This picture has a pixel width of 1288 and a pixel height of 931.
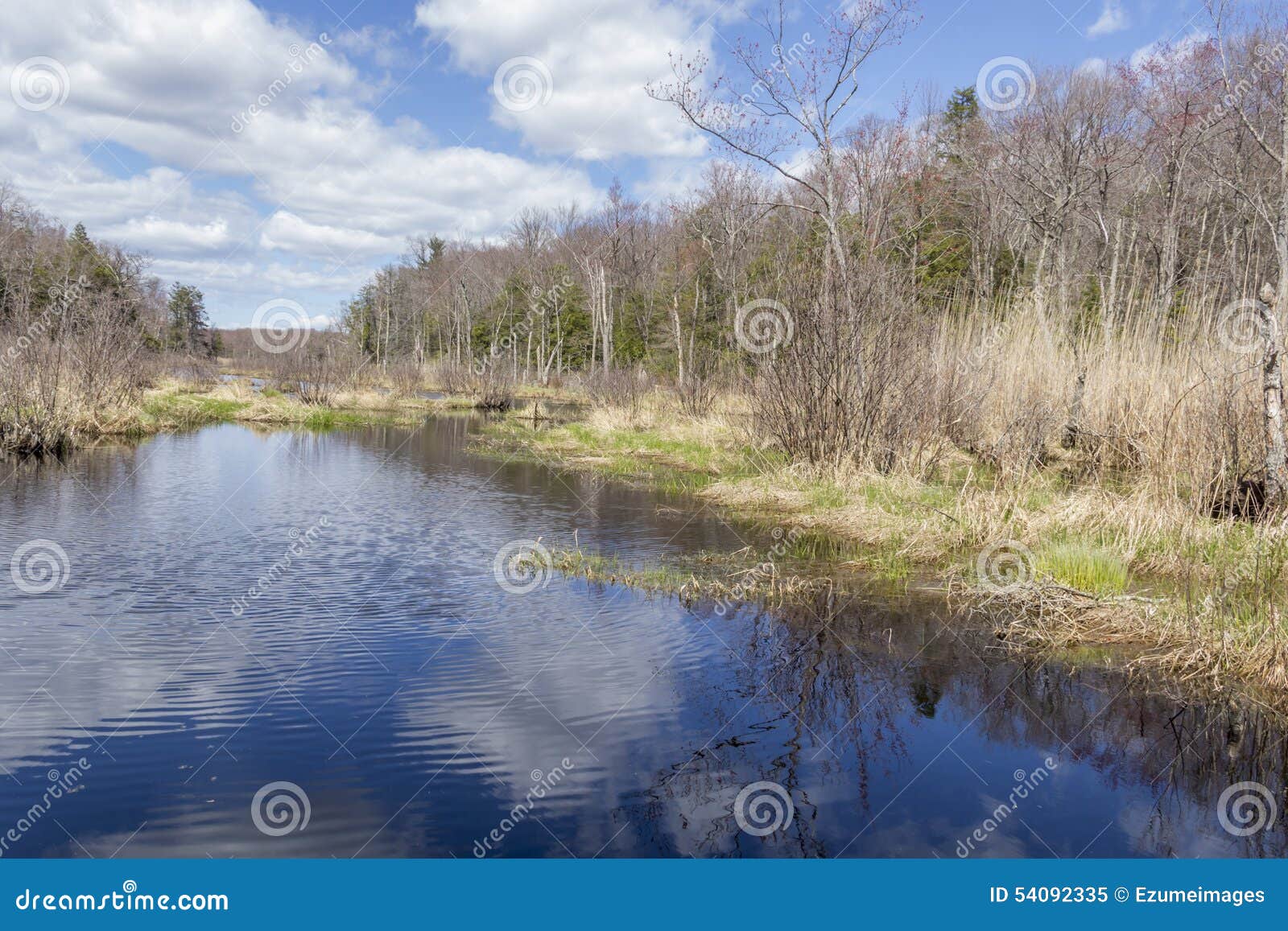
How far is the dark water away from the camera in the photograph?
3.89 m

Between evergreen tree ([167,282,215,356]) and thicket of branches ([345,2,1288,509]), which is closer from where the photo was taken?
→ thicket of branches ([345,2,1288,509])

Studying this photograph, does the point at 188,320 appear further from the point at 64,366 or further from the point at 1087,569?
the point at 1087,569

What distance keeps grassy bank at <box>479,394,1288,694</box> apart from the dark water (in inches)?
24.6

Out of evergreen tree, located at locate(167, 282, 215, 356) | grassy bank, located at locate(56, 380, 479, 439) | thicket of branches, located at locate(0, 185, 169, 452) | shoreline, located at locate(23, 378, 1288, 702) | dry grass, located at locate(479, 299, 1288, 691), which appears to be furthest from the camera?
evergreen tree, located at locate(167, 282, 215, 356)

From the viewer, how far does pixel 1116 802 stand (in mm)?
4223

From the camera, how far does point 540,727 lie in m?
5.03

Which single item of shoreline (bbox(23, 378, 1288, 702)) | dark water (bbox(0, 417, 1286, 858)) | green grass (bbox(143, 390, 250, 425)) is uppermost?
green grass (bbox(143, 390, 250, 425))

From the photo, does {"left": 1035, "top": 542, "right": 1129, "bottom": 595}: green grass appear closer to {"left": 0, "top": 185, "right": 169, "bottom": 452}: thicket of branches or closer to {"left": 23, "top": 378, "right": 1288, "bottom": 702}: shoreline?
{"left": 23, "top": 378, "right": 1288, "bottom": 702}: shoreline

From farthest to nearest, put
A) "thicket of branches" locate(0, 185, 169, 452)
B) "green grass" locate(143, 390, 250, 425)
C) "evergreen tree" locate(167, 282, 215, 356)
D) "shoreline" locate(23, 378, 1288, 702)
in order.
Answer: "evergreen tree" locate(167, 282, 215, 356), "green grass" locate(143, 390, 250, 425), "thicket of branches" locate(0, 185, 169, 452), "shoreline" locate(23, 378, 1288, 702)

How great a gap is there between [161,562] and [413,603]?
2986 mm

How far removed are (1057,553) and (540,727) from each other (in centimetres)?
492

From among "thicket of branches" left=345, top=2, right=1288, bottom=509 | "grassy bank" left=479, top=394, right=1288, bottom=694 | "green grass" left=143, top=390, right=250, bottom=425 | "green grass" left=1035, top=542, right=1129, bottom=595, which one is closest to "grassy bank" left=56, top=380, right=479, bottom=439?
"green grass" left=143, top=390, right=250, bottom=425

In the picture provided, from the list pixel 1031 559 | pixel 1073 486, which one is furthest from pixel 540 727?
pixel 1073 486

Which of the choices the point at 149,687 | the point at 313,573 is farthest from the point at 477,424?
the point at 149,687
